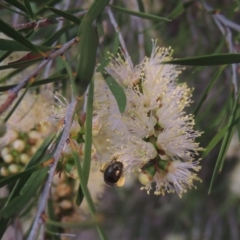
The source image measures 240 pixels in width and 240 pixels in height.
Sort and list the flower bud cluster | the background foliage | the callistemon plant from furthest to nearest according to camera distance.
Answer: the background foliage, the flower bud cluster, the callistemon plant

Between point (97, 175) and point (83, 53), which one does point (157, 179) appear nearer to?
point (83, 53)

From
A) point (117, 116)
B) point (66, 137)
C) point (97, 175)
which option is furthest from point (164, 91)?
point (97, 175)

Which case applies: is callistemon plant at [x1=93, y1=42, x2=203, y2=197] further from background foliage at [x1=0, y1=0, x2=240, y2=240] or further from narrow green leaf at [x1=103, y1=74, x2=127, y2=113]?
background foliage at [x1=0, y1=0, x2=240, y2=240]

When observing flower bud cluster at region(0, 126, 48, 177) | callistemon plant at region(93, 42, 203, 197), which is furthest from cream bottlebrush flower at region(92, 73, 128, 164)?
flower bud cluster at region(0, 126, 48, 177)

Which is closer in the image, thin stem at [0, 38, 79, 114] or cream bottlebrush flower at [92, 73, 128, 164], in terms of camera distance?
thin stem at [0, 38, 79, 114]

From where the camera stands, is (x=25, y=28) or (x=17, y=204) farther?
(x=25, y=28)

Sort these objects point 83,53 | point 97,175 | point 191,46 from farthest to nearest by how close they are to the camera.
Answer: point 191,46 < point 97,175 < point 83,53

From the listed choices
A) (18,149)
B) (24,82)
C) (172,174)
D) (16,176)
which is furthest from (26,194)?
(18,149)

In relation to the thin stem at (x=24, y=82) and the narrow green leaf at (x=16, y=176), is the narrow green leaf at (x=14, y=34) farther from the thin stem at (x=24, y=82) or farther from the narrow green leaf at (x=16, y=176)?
the narrow green leaf at (x=16, y=176)
